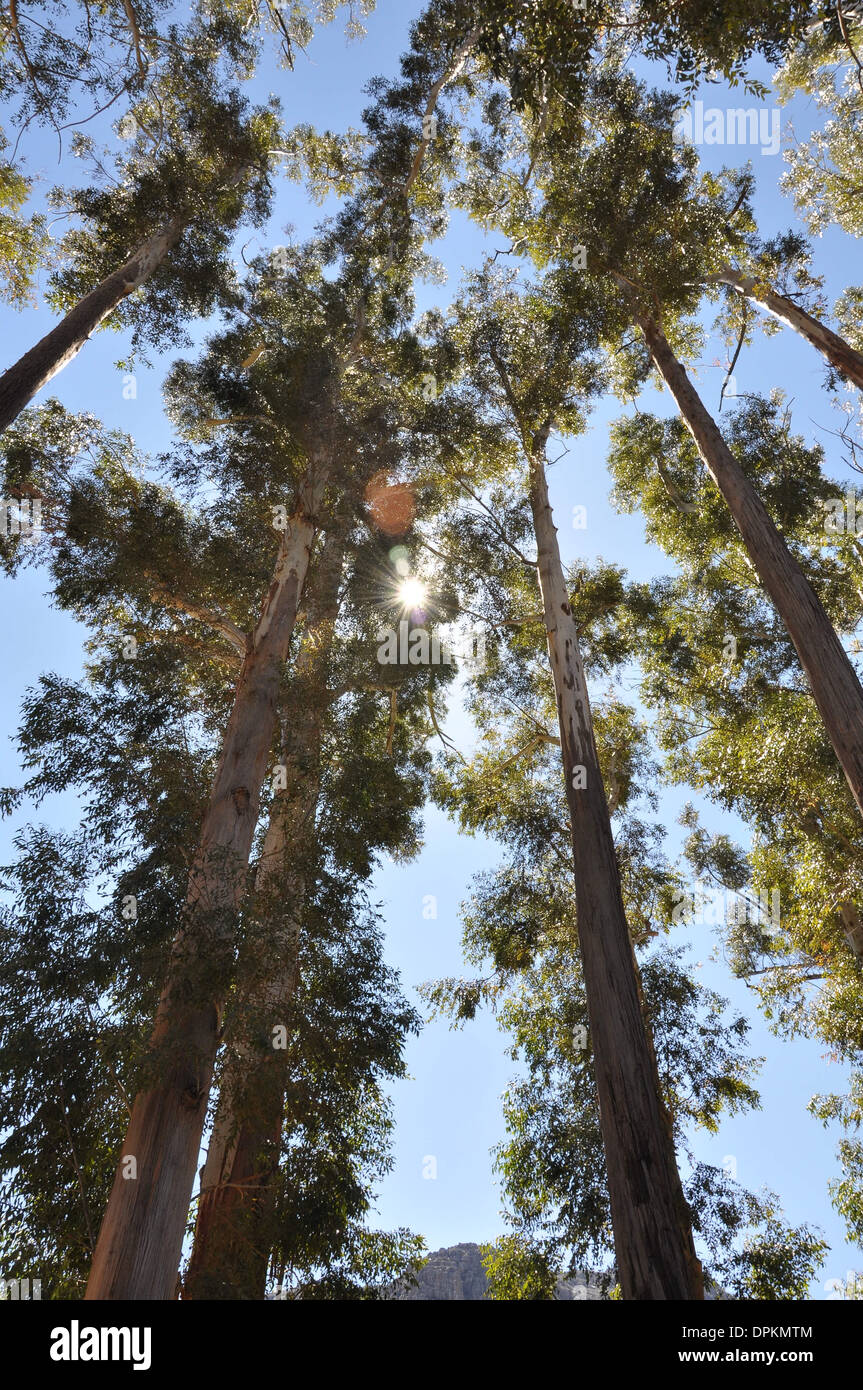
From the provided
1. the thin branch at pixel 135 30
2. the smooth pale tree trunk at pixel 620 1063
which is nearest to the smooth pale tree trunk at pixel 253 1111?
the smooth pale tree trunk at pixel 620 1063

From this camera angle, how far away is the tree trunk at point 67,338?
602 cm

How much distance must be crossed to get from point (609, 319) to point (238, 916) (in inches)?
364

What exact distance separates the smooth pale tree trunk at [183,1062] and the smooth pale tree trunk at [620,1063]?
251cm

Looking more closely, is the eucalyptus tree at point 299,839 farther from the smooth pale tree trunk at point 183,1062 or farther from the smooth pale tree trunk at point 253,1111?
the smooth pale tree trunk at point 183,1062

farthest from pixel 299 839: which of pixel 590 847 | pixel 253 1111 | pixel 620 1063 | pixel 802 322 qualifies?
pixel 802 322

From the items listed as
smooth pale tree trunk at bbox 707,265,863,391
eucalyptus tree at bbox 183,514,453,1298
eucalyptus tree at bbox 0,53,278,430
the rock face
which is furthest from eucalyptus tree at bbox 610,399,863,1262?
the rock face

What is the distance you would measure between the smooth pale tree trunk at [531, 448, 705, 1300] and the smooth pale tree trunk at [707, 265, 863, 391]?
4.84 metres

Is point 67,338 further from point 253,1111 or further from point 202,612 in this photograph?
point 253,1111

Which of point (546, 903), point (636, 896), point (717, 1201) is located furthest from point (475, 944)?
point (717, 1201)

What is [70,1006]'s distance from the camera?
5215 millimetres

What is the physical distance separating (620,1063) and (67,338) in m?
7.68

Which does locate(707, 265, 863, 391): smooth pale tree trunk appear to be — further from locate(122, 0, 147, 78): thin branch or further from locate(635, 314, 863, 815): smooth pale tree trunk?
locate(122, 0, 147, 78): thin branch

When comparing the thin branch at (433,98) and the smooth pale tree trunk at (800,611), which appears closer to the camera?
the smooth pale tree trunk at (800,611)

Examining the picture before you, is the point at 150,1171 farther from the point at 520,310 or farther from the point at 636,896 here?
the point at 520,310
